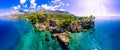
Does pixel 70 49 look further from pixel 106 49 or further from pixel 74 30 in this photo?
pixel 74 30

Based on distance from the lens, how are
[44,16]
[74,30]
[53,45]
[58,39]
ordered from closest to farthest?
1. [53,45]
2. [58,39]
3. [74,30]
4. [44,16]

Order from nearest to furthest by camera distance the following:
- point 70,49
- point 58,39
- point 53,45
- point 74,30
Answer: point 70,49, point 53,45, point 58,39, point 74,30

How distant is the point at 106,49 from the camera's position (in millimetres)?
67125

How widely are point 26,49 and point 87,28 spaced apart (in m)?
53.2

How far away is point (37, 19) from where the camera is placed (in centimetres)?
11838

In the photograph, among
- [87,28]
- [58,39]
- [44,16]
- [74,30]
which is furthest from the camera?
[44,16]

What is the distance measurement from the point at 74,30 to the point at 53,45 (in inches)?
1181

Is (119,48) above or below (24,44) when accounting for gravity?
below

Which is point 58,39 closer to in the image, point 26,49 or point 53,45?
point 53,45

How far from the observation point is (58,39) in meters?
73.1

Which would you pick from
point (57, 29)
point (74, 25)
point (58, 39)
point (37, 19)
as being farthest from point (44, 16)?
point (58, 39)

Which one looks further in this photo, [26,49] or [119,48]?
[119,48]

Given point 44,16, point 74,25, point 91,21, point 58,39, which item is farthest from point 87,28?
point 58,39

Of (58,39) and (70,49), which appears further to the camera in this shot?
(58,39)
